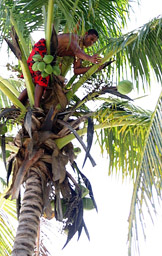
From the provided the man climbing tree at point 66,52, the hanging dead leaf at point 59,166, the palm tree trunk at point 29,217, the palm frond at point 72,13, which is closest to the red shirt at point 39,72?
the man climbing tree at point 66,52

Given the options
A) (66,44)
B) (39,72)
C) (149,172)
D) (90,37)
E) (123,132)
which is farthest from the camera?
(123,132)

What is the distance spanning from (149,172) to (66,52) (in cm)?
140

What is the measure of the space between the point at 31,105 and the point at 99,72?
67cm

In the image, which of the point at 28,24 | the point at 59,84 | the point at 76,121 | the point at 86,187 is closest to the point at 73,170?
the point at 86,187

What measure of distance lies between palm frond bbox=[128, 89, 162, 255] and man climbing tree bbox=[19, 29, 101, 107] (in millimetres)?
772

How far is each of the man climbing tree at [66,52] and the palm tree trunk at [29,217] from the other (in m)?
0.66

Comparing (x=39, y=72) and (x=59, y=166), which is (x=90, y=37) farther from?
(x=59, y=166)

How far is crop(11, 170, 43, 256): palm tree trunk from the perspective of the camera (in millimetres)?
2844

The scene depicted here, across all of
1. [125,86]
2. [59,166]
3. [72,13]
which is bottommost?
[59,166]

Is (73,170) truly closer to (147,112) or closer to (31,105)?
(31,105)

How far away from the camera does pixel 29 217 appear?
9.95 feet

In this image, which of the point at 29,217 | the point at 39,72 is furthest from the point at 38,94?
the point at 29,217

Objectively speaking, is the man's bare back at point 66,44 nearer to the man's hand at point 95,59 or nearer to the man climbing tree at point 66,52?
the man climbing tree at point 66,52

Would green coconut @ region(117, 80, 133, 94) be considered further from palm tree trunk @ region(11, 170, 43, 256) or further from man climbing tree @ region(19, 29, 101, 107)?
palm tree trunk @ region(11, 170, 43, 256)
